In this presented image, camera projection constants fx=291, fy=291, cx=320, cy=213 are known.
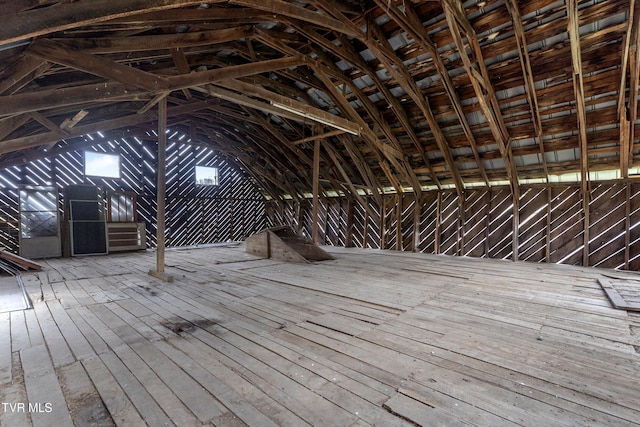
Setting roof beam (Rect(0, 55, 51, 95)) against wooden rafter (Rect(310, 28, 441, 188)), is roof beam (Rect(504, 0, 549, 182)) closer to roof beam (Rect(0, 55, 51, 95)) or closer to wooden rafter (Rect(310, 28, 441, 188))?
wooden rafter (Rect(310, 28, 441, 188))

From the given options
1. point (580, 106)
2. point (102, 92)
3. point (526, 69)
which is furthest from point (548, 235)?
point (102, 92)

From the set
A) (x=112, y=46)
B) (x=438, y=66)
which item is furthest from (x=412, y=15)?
(x=112, y=46)

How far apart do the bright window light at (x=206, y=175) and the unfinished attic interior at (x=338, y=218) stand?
0.47 metres

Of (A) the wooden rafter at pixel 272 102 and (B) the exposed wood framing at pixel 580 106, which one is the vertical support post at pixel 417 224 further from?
(B) the exposed wood framing at pixel 580 106

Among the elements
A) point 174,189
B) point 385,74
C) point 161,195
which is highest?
point 385,74

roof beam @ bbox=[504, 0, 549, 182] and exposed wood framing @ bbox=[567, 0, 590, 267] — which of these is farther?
roof beam @ bbox=[504, 0, 549, 182]

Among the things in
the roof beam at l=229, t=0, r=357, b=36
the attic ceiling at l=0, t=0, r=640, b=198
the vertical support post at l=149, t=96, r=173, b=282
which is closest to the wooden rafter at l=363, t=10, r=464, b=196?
the attic ceiling at l=0, t=0, r=640, b=198

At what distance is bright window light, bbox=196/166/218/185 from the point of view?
12.0 meters

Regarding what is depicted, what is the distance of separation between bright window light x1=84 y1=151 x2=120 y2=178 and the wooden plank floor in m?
7.24

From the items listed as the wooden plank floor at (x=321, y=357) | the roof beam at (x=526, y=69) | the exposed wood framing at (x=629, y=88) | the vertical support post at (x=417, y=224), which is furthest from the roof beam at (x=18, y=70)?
the vertical support post at (x=417, y=224)

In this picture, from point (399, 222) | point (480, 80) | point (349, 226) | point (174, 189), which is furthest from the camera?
point (174, 189)

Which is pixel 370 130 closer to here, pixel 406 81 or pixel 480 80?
pixel 406 81

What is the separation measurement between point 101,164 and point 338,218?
8447mm

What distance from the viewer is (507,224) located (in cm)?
755
